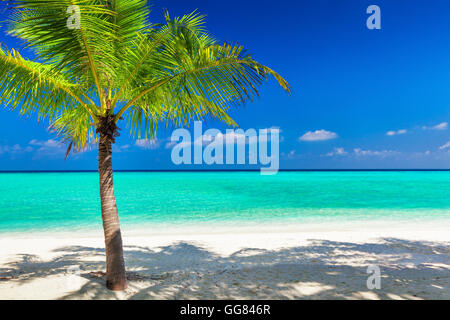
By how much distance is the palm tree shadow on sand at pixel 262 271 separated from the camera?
4.69 meters

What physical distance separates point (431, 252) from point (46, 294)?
8258mm

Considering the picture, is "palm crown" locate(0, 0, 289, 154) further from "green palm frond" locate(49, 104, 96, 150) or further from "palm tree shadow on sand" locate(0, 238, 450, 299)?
"palm tree shadow on sand" locate(0, 238, 450, 299)

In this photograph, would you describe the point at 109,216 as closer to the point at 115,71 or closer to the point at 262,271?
the point at 115,71

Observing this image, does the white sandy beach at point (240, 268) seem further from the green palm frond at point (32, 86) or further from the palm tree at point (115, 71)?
the green palm frond at point (32, 86)

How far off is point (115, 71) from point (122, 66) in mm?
125

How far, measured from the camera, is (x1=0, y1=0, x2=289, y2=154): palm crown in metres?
3.79

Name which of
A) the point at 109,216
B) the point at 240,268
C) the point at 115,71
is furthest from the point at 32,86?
the point at 240,268

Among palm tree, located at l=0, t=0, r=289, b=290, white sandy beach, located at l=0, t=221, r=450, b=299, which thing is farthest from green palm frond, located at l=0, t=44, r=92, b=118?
white sandy beach, located at l=0, t=221, r=450, b=299

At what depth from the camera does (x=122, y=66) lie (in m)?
4.26

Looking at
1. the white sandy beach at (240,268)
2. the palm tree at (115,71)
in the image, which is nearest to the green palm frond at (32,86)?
the palm tree at (115,71)

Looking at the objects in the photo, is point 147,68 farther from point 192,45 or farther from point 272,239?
point 272,239

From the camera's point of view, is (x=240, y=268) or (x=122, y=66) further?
(x=240, y=268)

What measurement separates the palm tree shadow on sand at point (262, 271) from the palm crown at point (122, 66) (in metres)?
2.66
